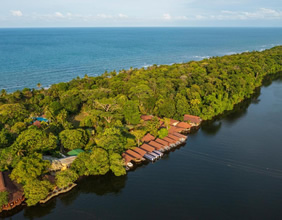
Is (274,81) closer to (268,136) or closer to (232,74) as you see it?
(232,74)

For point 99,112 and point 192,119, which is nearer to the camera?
point 99,112

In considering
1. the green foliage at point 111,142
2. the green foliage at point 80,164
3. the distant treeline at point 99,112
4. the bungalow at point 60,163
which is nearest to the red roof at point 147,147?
the distant treeline at point 99,112

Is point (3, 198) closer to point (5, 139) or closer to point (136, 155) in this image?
point (5, 139)

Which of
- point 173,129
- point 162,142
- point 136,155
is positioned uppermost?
point 173,129

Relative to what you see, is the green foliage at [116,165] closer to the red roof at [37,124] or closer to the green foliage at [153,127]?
the green foliage at [153,127]

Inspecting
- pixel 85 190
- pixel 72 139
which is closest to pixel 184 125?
pixel 72 139

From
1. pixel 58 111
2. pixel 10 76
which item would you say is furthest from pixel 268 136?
pixel 10 76
